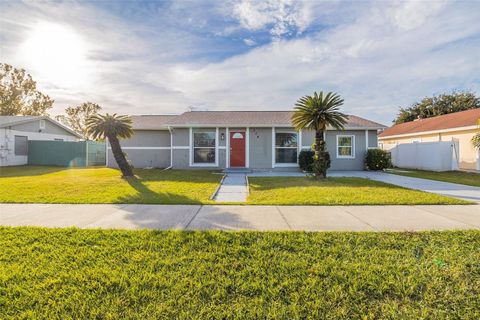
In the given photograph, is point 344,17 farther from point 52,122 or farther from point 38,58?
point 52,122

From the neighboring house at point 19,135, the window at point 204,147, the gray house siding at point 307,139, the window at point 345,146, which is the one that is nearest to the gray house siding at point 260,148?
the gray house siding at point 307,139

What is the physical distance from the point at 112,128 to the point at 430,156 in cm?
1860

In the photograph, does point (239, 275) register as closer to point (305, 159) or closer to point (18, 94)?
point (305, 159)

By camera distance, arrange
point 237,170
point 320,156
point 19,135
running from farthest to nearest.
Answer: point 19,135 < point 237,170 < point 320,156

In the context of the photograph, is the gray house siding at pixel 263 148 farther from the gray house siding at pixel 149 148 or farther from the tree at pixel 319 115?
the tree at pixel 319 115

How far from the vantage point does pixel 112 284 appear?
8.72 feet

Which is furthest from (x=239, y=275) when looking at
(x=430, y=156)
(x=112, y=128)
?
(x=430, y=156)

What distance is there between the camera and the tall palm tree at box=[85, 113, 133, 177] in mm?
10445

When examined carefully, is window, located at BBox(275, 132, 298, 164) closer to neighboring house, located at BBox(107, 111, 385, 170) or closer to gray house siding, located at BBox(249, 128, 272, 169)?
neighboring house, located at BBox(107, 111, 385, 170)

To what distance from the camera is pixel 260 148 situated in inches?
553

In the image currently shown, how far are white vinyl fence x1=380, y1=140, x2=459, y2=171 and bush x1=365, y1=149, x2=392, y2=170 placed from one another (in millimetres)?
3788

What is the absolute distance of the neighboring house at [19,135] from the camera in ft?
54.4

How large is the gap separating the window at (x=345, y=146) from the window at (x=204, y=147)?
7.56 meters

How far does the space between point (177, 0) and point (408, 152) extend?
17.8m
